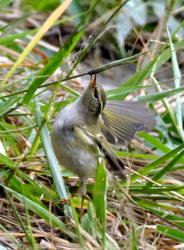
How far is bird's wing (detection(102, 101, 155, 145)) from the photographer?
2.29 m

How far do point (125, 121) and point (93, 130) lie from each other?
0.19m

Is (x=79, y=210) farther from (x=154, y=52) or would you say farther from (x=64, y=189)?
(x=154, y=52)

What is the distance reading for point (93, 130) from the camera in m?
2.24

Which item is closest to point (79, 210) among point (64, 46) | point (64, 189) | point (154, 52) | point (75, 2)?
point (64, 189)

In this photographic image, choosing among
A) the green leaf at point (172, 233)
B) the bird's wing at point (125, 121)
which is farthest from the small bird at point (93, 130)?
the green leaf at point (172, 233)

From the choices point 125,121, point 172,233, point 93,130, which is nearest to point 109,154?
point 93,130

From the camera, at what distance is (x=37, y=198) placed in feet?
7.34

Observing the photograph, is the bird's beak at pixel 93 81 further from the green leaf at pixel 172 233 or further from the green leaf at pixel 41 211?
the green leaf at pixel 172 233

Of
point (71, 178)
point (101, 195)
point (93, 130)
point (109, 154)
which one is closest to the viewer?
point (101, 195)

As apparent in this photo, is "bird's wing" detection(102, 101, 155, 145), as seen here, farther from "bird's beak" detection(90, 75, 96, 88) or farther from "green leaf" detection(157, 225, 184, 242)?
"green leaf" detection(157, 225, 184, 242)

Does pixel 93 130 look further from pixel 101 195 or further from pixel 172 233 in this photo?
pixel 172 233

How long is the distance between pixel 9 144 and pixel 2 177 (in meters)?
0.35

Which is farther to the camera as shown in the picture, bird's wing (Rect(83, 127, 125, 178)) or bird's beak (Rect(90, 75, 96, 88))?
bird's beak (Rect(90, 75, 96, 88))

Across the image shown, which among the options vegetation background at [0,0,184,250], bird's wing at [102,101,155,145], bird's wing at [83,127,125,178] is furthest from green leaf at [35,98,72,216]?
bird's wing at [102,101,155,145]
